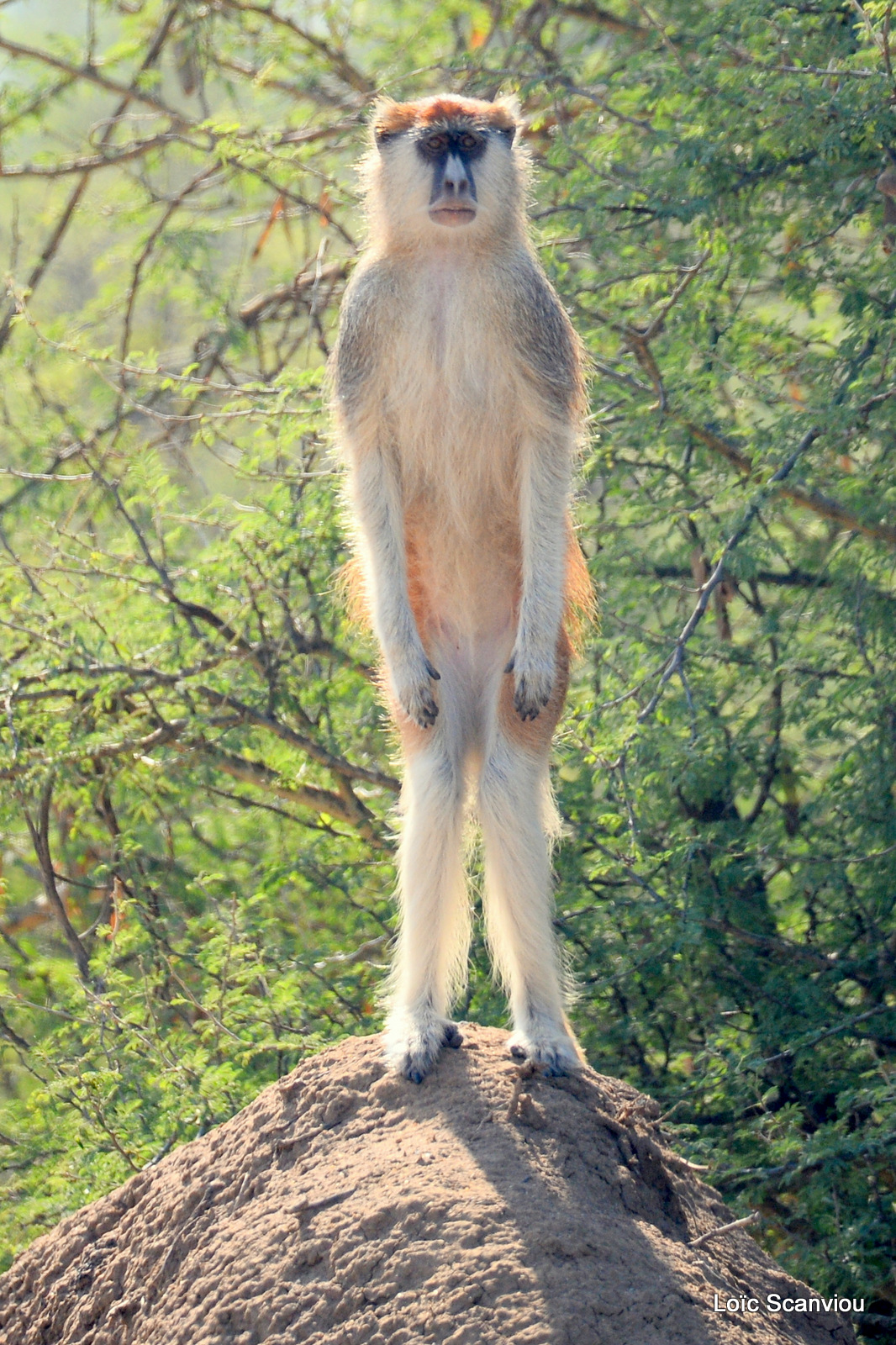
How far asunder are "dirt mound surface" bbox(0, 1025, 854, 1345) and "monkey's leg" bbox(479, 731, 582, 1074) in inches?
5.3

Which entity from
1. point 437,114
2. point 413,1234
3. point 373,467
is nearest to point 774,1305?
point 413,1234

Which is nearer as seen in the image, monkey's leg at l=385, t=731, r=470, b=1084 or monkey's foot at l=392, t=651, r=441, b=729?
monkey's leg at l=385, t=731, r=470, b=1084

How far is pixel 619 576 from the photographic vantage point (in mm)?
5129

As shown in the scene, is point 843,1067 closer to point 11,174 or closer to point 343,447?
point 343,447

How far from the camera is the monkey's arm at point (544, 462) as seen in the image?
11.3 feet

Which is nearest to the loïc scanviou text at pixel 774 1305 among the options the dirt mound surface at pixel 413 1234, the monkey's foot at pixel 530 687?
the dirt mound surface at pixel 413 1234

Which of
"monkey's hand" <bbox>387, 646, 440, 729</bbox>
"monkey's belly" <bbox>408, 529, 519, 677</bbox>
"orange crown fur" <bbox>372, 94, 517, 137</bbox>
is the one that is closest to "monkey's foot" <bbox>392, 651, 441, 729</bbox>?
"monkey's hand" <bbox>387, 646, 440, 729</bbox>

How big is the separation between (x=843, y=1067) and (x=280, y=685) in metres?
2.41

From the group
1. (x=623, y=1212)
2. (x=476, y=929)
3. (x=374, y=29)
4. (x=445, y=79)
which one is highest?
(x=374, y=29)

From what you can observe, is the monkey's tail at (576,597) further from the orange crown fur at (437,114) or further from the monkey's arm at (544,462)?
the orange crown fur at (437,114)

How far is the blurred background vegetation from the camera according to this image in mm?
4066

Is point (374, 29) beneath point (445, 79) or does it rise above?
above

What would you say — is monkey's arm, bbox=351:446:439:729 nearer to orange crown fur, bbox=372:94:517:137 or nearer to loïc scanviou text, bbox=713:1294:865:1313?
orange crown fur, bbox=372:94:517:137

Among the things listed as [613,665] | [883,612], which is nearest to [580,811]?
[613,665]
